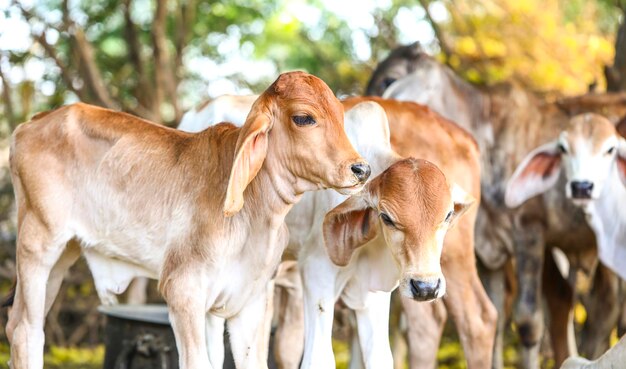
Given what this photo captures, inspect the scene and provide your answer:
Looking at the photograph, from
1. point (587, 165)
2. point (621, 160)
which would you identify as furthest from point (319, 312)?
point (621, 160)

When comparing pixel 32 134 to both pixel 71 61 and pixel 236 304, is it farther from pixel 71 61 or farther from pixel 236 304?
pixel 71 61

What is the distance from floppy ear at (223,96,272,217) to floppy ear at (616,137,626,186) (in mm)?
2541

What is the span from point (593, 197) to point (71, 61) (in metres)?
5.13

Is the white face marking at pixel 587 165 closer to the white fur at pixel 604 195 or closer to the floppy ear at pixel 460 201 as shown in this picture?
the white fur at pixel 604 195

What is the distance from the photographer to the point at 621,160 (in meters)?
5.87

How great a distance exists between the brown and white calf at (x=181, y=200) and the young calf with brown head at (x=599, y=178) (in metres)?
2.12

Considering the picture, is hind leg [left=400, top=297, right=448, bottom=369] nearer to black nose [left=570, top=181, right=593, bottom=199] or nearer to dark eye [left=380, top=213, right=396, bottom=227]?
black nose [left=570, top=181, right=593, bottom=199]

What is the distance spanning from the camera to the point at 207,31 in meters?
9.77

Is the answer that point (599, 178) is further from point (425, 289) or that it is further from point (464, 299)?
point (425, 289)

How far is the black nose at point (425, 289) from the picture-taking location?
3.82 meters

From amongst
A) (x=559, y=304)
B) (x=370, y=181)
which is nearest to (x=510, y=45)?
(x=559, y=304)

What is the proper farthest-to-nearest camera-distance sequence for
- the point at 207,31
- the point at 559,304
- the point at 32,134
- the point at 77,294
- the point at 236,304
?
1. the point at 207,31
2. the point at 77,294
3. the point at 559,304
4. the point at 32,134
5. the point at 236,304

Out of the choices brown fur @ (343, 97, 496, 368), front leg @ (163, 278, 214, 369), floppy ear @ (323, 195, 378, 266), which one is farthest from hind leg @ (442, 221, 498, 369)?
front leg @ (163, 278, 214, 369)

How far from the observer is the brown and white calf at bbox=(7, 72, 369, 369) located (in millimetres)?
3926
